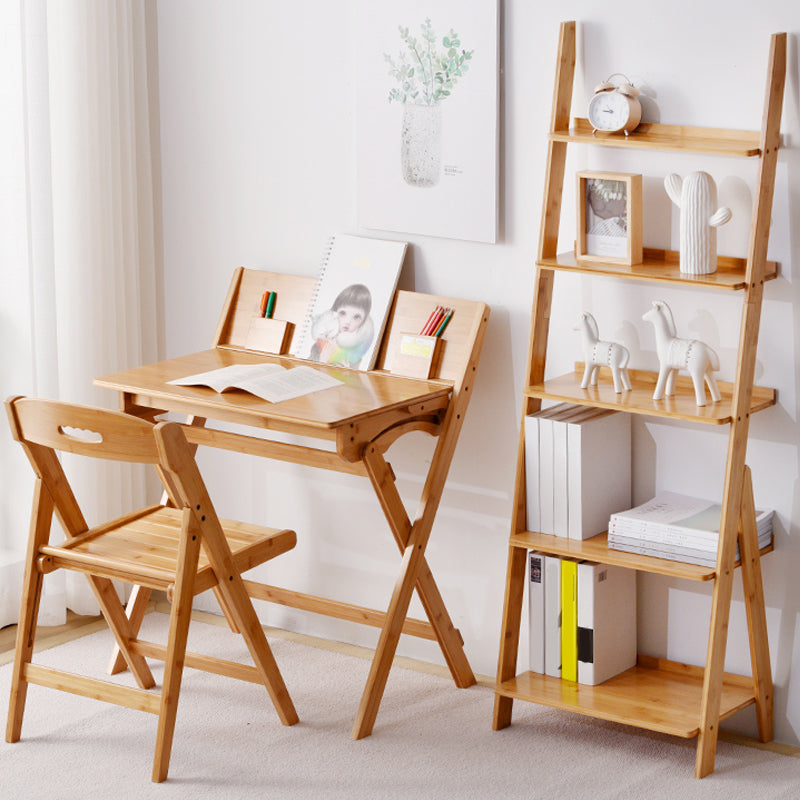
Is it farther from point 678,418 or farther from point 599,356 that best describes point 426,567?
point 678,418

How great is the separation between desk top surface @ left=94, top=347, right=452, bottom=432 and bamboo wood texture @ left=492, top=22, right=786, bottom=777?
29 centimetres

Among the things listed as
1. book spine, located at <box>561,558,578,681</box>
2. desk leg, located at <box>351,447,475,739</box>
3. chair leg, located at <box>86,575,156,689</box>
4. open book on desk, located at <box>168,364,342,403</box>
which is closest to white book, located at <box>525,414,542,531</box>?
book spine, located at <box>561,558,578,681</box>

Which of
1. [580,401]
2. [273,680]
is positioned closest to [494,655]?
[273,680]

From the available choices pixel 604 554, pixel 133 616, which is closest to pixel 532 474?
pixel 604 554

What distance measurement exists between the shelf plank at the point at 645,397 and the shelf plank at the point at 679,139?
0.48 meters

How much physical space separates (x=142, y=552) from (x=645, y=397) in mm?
1068

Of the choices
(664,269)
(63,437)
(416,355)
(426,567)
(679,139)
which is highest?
(679,139)

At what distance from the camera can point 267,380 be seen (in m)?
2.96

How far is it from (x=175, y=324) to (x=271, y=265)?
0.37 metres

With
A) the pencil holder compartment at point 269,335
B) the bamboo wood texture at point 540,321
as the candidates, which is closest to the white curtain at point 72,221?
the pencil holder compartment at point 269,335

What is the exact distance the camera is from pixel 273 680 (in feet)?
9.69

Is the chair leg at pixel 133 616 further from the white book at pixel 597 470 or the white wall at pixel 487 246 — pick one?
the white book at pixel 597 470

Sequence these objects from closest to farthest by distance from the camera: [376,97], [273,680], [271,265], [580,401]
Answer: [580,401] → [273,680] → [376,97] → [271,265]

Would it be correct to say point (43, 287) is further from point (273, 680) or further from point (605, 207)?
point (605, 207)
